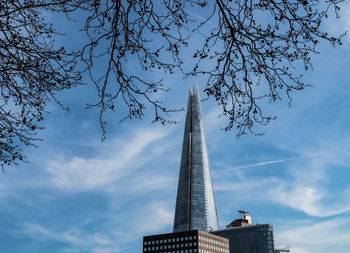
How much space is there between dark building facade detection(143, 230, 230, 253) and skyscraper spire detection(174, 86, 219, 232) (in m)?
18.5

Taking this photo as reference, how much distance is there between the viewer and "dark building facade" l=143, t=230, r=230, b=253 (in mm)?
130375

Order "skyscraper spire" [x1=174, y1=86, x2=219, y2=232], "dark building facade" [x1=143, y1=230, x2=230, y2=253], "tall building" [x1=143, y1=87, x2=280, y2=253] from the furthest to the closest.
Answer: "skyscraper spire" [x1=174, y1=86, x2=219, y2=232]
"tall building" [x1=143, y1=87, x2=280, y2=253]
"dark building facade" [x1=143, y1=230, x2=230, y2=253]

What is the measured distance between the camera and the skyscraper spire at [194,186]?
162 metres

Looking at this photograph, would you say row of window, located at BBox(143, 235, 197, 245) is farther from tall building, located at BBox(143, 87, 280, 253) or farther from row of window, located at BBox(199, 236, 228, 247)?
row of window, located at BBox(199, 236, 228, 247)

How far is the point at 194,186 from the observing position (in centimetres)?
16725

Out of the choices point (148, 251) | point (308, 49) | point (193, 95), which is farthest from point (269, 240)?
point (308, 49)

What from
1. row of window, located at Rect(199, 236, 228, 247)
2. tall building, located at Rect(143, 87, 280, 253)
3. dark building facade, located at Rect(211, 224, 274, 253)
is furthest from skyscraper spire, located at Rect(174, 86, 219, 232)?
row of window, located at Rect(199, 236, 228, 247)


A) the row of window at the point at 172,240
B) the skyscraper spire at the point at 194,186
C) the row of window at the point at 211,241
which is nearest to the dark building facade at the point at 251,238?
the row of window at the point at 211,241

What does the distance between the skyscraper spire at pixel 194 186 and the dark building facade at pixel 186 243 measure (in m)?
18.5

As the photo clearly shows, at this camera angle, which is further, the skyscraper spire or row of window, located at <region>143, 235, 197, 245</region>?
the skyscraper spire

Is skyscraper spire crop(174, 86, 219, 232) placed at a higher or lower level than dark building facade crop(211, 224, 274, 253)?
higher

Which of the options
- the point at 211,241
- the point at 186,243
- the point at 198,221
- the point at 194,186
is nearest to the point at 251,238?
the point at 211,241

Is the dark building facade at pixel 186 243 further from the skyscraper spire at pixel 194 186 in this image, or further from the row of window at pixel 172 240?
the skyscraper spire at pixel 194 186

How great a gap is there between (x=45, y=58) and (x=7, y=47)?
2.88 ft
